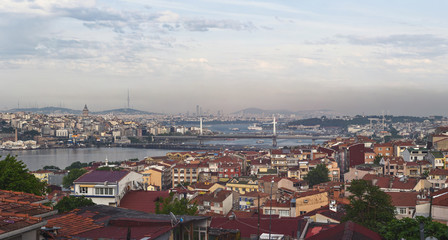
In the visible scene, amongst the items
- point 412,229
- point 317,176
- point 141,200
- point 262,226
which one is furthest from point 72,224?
point 317,176

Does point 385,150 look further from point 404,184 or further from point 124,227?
point 124,227

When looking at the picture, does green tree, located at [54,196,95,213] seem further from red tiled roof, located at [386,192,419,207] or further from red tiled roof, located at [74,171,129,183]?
red tiled roof, located at [386,192,419,207]

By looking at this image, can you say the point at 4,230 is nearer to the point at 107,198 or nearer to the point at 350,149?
the point at 107,198

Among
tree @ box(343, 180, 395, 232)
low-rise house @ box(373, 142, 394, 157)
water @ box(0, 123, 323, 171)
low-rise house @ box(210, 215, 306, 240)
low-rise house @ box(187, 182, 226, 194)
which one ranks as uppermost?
tree @ box(343, 180, 395, 232)

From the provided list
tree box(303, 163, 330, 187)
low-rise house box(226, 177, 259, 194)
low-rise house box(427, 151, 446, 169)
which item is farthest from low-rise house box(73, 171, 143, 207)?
low-rise house box(427, 151, 446, 169)

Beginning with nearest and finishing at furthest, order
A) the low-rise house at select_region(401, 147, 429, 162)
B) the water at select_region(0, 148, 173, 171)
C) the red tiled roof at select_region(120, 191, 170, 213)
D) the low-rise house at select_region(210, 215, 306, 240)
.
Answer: the low-rise house at select_region(210, 215, 306, 240) < the red tiled roof at select_region(120, 191, 170, 213) < the low-rise house at select_region(401, 147, 429, 162) < the water at select_region(0, 148, 173, 171)

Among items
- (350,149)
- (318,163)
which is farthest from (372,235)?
(350,149)
